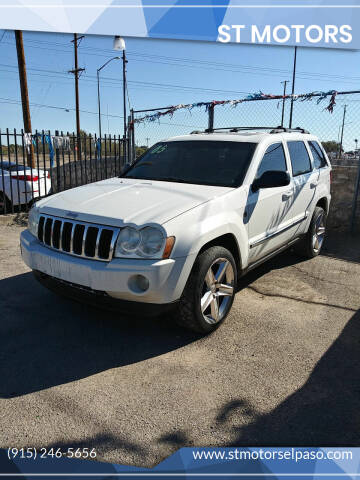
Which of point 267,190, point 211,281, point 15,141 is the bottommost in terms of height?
point 211,281

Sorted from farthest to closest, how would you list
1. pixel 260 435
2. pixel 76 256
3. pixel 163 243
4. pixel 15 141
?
pixel 15 141 → pixel 76 256 → pixel 163 243 → pixel 260 435

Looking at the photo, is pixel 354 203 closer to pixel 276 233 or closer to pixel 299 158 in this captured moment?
pixel 299 158

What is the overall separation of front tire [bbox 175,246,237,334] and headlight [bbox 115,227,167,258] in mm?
436

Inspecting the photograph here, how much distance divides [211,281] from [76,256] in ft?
3.91

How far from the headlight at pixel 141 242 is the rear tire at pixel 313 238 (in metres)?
3.35

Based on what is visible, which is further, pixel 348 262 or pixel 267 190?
pixel 348 262

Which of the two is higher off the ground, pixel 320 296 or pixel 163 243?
pixel 163 243

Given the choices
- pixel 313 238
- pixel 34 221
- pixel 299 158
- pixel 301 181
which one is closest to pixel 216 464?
pixel 34 221

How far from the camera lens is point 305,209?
17.0 ft

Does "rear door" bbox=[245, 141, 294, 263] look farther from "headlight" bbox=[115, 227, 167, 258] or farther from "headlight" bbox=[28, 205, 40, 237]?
"headlight" bbox=[28, 205, 40, 237]

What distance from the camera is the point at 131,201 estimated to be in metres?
3.41

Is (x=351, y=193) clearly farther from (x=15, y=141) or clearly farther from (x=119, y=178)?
(x=15, y=141)

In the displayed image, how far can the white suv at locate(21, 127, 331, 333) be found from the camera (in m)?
2.94

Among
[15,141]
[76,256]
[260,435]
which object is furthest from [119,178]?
[15,141]
